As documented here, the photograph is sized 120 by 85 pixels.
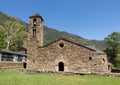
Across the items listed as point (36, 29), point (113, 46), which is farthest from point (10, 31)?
point (113, 46)

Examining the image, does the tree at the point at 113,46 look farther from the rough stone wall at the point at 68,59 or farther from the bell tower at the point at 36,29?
the bell tower at the point at 36,29

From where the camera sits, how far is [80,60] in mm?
26859

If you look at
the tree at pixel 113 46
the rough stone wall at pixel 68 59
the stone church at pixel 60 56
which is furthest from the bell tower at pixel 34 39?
the tree at pixel 113 46

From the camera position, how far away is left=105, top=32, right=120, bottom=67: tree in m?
46.0

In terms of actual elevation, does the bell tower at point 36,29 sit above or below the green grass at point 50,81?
above

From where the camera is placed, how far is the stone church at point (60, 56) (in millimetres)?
26406

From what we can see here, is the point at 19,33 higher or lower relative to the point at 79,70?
higher

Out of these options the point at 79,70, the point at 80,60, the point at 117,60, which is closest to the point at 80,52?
the point at 80,60

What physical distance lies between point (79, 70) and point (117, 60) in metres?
22.2

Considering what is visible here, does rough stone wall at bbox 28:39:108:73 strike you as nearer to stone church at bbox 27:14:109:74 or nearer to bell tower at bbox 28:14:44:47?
stone church at bbox 27:14:109:74

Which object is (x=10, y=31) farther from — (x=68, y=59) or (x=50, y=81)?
(x=50, y=81)

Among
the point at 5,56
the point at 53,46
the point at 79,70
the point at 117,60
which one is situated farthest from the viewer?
the point at 117,60

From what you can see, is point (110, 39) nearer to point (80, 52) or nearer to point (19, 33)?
point (80, 52)

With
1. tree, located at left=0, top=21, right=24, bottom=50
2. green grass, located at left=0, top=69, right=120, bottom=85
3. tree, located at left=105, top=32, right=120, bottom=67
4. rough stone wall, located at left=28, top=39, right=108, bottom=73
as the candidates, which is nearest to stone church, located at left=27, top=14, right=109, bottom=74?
rough stone wall, located at left=28, top=39, right=108, bottom=73
